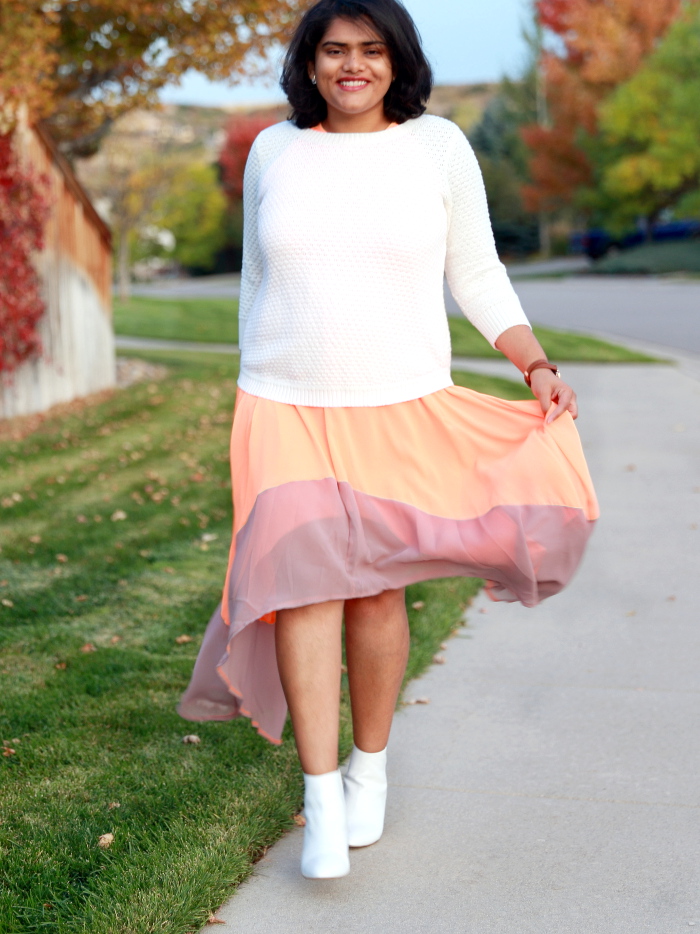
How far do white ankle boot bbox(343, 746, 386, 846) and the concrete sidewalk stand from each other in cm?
5

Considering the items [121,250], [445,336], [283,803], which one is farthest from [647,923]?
[121,250]

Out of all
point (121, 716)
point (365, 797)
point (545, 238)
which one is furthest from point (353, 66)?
point (545, 238)

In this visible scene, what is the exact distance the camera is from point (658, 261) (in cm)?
3222

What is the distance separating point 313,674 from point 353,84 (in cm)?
133

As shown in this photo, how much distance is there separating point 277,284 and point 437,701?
5.45ft

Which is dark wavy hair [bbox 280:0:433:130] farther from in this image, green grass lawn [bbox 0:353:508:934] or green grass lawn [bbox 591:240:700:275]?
green grass lawn [bbox 591:240:700:275]

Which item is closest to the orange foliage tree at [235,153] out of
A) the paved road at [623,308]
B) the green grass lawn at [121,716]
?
the paved road at [623,308]

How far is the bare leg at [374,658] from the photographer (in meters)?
2.55

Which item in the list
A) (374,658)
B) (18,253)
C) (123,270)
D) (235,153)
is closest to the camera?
(374,658)

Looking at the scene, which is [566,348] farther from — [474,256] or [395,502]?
[395,502]

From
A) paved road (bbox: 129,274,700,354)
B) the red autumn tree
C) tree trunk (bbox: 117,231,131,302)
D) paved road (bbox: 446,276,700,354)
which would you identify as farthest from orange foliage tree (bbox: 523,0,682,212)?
the red autumn tree

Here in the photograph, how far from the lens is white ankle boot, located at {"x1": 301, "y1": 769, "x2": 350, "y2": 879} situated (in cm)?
234

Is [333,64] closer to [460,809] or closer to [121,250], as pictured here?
[460,809]

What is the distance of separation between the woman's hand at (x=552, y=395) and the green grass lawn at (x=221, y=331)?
411 inches
